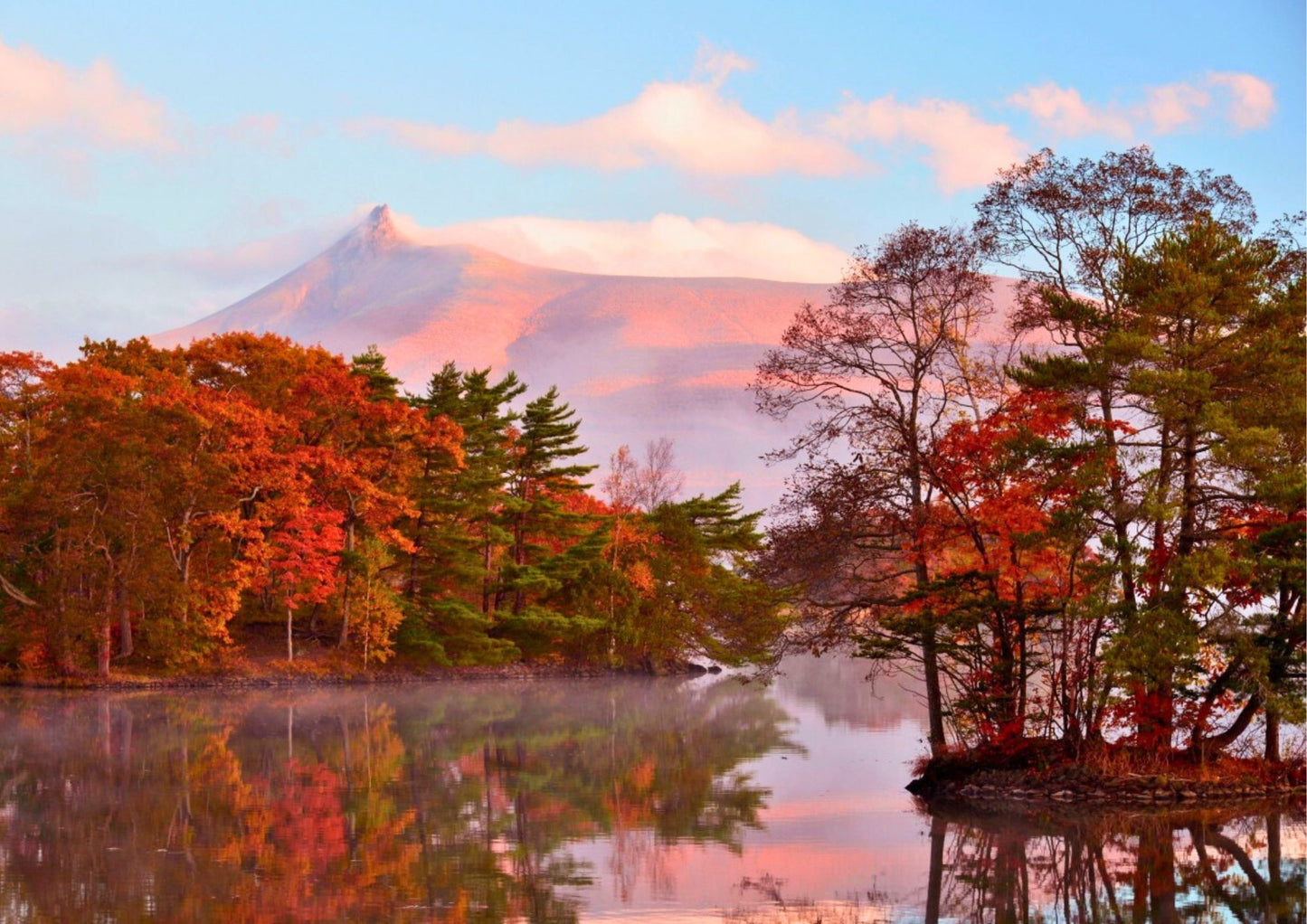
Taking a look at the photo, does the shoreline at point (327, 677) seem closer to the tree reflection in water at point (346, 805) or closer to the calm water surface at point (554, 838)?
the tree reflection in water at point (346, 805)

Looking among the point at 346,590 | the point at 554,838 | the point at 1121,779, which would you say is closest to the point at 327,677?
the point at 346,590

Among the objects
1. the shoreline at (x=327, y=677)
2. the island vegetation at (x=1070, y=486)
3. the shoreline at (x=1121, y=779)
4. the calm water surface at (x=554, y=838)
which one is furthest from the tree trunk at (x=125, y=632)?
the shoreline at (x=1121, y=779)

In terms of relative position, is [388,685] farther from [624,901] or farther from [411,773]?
[624,901]

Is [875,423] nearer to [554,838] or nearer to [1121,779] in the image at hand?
[1121,779]

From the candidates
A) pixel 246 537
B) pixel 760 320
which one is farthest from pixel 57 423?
pixel 760 320

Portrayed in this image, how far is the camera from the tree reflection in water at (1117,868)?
1180 centimetres

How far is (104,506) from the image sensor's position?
3738 centimetres

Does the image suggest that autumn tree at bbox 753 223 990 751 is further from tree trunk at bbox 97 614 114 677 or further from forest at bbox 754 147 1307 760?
tree trunk at bbox 97 614 114 677

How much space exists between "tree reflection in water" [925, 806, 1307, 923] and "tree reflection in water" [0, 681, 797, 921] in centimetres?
256

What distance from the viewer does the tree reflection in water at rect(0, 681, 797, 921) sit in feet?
40.1

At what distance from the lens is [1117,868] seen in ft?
43.6

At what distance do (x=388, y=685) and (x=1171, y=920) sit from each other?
105 feet

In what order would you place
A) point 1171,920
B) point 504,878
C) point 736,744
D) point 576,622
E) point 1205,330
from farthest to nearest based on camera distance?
point 576,622
point 736,744
point 1205,330
point 504,878
point 1171,920

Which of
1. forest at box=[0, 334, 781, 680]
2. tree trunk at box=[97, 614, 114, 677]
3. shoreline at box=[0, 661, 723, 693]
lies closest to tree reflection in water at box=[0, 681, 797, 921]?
tree trunk at box=[97, 614, 114, 677]
